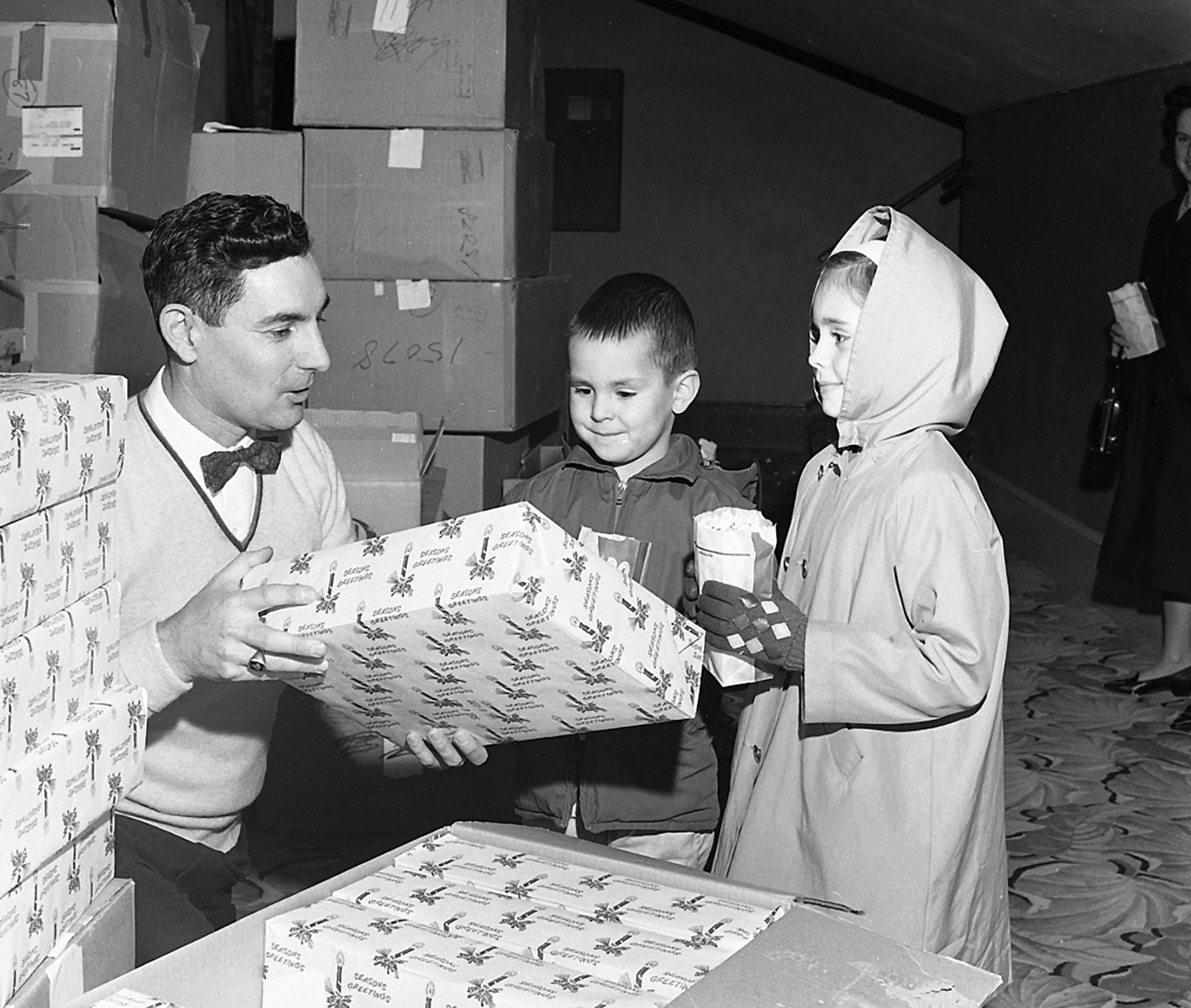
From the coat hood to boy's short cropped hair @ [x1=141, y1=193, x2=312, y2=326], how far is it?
0.77 m

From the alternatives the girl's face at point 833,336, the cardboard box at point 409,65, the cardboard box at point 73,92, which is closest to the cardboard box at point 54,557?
the girl's face at point 833,336

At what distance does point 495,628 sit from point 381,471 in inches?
77.5

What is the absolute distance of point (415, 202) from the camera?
345 centimetres

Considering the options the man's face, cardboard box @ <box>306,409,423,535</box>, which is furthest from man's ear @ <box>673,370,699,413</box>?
cardboard box @ <box>306,409,423,535</box>

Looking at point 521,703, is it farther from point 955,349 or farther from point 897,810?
point 955,349

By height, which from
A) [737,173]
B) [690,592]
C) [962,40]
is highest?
[962,40]


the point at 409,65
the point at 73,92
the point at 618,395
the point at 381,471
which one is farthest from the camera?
Result: the point at 409,65

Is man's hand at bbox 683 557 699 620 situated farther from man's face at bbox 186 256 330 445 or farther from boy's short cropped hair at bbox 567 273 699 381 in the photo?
man's face at bbox 186 256 330 445

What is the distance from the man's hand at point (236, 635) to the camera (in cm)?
117

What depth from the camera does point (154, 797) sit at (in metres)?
1.72

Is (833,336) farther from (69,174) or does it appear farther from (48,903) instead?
(69,174)

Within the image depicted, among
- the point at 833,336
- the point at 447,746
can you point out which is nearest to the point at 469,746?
the point at 447,746

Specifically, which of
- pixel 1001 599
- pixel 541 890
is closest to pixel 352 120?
pixel 1001 599

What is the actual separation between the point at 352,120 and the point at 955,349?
2.25 metres
